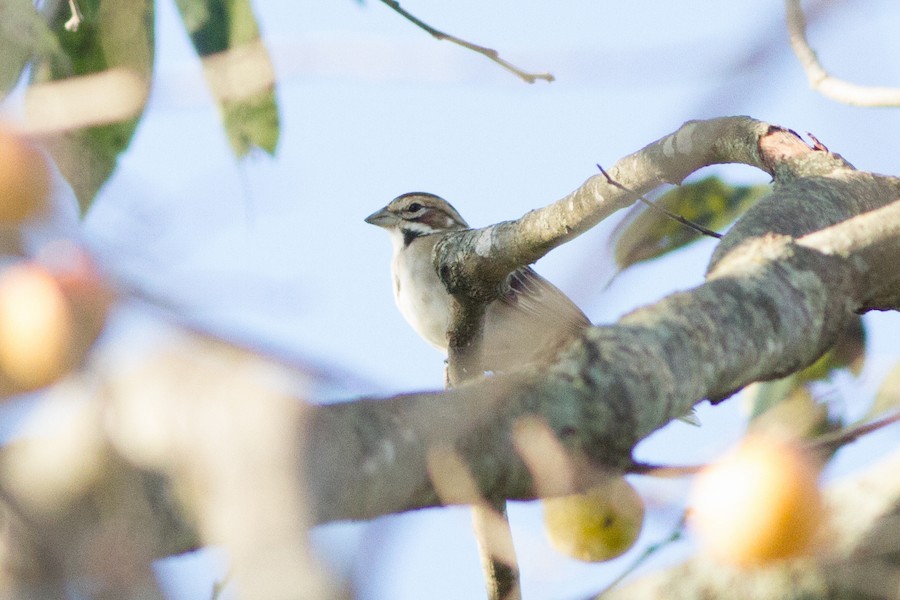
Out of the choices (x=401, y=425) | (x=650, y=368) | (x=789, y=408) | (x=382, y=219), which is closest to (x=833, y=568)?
(x=789, y=408)

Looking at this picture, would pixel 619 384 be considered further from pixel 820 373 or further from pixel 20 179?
pixel 820 373

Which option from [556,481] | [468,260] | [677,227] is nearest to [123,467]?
[556,481]

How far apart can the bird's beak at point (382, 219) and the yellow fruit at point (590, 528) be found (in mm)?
4539

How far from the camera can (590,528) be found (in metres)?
2.96

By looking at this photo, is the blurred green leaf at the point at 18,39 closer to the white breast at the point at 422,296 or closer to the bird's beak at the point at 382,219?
the white breast at the point at 422,296

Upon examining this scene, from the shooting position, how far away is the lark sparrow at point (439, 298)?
18.9 feet

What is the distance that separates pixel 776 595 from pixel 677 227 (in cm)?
252

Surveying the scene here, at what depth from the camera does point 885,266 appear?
7.54 feet

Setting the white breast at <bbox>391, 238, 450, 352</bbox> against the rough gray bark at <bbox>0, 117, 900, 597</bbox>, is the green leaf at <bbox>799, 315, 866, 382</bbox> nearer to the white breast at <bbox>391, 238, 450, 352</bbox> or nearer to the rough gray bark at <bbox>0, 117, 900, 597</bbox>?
the rough gray bark at <bbox>0, 117, 900, 597</bbox>

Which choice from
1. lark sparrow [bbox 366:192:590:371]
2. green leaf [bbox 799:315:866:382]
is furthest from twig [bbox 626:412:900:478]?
lark sparrow [bbox 366:192:590:371]

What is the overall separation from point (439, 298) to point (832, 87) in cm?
306


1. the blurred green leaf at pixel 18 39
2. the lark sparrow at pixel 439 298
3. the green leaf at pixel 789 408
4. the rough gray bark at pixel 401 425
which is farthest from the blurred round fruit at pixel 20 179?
the lark sparrow at pixel 439 298

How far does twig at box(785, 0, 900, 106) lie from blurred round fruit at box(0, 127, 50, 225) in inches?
82.9

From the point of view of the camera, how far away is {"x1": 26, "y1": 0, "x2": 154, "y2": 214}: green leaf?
357cm
